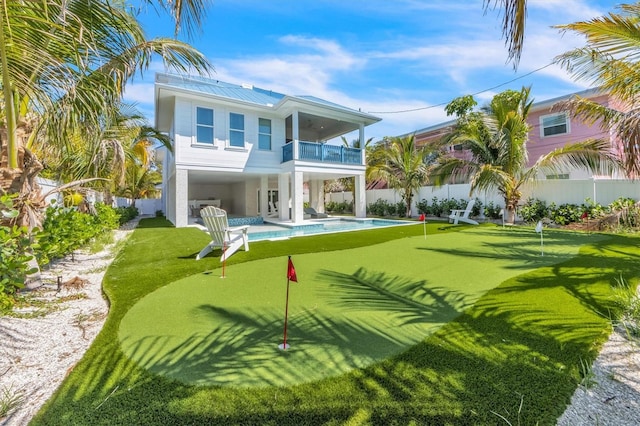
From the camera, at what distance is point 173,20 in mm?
2387

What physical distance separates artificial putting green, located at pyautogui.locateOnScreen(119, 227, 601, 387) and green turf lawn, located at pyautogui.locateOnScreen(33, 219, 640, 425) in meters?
0.02

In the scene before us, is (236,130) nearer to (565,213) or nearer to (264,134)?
(264,134)

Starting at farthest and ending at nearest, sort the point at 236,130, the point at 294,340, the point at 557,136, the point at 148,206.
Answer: the point at 148,206 < the point at 557,136 < the point at 236,130 < the point at 294,340

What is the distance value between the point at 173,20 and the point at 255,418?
3.02m

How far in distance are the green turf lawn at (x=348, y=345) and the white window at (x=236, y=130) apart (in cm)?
1073

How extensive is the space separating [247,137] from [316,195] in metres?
8.29

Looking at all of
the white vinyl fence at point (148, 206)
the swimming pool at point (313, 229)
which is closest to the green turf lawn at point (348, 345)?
the swimming pool at point (313, 229)

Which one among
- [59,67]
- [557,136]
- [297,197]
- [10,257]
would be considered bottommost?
[10,257]

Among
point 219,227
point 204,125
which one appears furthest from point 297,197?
point 219,227

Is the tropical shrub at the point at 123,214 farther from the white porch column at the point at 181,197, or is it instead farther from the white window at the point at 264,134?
the white window at the point at 264,134

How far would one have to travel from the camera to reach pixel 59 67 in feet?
10.5

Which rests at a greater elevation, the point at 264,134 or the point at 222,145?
the point at 264,134

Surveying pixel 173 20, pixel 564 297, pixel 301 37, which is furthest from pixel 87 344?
pixel 301 37

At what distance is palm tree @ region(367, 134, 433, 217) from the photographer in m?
18.1
